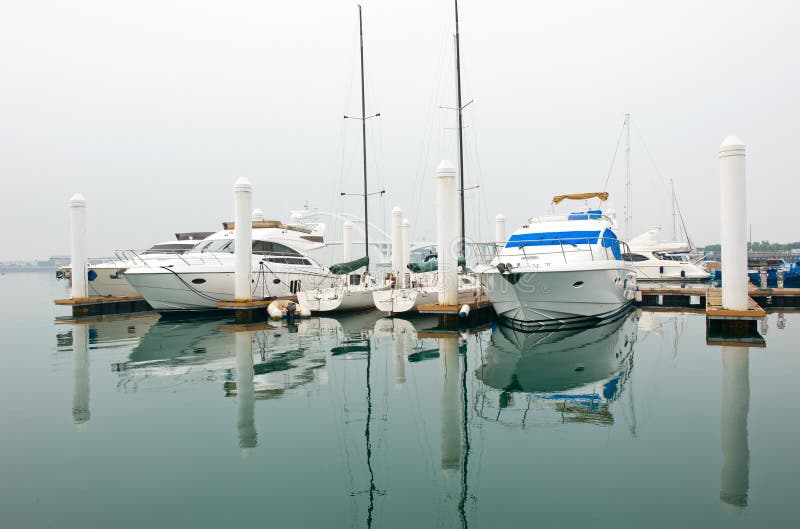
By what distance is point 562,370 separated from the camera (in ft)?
33.9

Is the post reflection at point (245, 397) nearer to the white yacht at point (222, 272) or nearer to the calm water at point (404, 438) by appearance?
the calm water at point (404, 438)

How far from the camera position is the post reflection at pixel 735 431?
493 cm

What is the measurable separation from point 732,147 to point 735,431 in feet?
26.9

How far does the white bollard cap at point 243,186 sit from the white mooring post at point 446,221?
21.5 ft

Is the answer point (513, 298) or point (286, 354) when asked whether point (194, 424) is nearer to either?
point (286, 354)

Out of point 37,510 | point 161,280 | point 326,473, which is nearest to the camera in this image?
point 37,510

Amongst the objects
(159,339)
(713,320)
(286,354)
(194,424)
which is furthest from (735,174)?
(159,339)

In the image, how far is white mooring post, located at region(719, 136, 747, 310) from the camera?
40.0 feet

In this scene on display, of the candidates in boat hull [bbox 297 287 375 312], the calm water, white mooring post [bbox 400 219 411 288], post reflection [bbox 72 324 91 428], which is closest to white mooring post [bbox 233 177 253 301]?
boat hull [bbox 297 287 375 312]

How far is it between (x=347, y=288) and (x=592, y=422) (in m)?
15.1

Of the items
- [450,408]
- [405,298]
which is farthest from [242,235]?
[450,408]

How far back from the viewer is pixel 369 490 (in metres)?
5.14

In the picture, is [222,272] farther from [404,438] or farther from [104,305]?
[404,438]

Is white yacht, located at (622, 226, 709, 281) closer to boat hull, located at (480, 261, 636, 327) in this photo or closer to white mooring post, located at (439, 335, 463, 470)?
boat hull, located at (480, 261, 636, 327)
